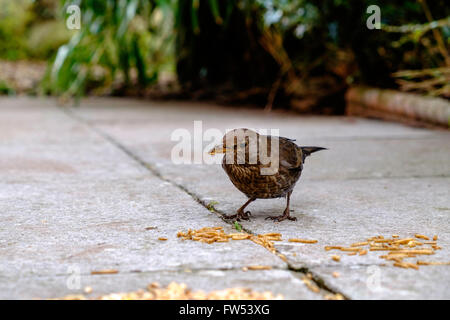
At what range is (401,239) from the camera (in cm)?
222

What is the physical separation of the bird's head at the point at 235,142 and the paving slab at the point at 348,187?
295mm

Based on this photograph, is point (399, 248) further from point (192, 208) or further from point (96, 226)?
point (96, 226)

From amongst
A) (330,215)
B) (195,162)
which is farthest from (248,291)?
(195,162)

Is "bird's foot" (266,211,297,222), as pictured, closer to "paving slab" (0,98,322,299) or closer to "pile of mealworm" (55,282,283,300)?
"paving slab" (0,98,322,299)

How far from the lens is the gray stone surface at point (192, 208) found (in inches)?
72.0

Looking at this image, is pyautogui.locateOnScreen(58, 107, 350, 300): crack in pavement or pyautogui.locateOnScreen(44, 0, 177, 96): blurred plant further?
pyautogui.locateOnScreen(44, 0, 177, 96): blurred plant

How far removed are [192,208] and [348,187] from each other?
83 cm

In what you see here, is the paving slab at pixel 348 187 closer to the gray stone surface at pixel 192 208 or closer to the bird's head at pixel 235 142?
the gray stone surface at pixel 192 208

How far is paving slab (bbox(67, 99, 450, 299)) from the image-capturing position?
73.3 inches

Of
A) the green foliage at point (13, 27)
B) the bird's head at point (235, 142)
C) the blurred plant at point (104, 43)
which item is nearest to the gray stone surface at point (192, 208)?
the bird's head at point (235, 142)

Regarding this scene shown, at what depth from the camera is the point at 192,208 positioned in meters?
2.71

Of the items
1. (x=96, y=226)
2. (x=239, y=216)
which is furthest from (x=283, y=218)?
(x=96, y=226)

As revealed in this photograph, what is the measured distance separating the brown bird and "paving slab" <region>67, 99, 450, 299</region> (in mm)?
126

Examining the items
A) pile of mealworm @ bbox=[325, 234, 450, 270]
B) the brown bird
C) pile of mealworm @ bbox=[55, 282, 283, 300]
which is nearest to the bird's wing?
the brown bird
